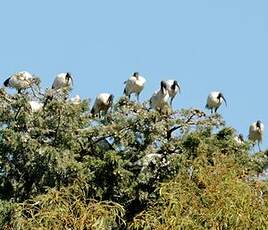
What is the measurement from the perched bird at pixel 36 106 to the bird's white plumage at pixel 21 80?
458 mm

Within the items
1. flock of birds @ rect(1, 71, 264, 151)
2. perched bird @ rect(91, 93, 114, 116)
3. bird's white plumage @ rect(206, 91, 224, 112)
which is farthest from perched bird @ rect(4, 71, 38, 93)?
bird's white plumage @ rect(206, 91, 224, 112)

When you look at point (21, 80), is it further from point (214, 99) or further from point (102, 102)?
point (214, 99)

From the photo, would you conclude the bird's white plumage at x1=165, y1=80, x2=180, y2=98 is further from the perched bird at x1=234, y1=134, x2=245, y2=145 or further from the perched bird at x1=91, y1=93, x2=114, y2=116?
the perched bird at x1=234, y1=134, x2=245, y2=145

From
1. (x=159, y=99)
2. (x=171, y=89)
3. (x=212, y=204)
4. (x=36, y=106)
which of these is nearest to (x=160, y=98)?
(x=159, y=99)

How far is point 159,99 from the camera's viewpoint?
555 inches

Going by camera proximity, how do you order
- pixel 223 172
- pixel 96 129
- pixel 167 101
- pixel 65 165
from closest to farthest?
pixel 223 172 < pixel 65 165 < pixel 96 129 < pixel 167 101

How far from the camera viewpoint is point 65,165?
10.9m

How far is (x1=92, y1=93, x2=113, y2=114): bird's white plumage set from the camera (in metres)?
14.1

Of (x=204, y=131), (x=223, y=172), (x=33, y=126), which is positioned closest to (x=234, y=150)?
(x=204, y=131)

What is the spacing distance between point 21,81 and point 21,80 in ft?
0.04

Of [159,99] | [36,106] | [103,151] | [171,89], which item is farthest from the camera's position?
[171,89]

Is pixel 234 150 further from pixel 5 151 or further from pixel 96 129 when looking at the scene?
pixel 5 151

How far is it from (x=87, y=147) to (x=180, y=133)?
3.58 feet

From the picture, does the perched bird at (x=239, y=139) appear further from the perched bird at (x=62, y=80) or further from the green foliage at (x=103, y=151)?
the perched bird at (x=62, y=80)
